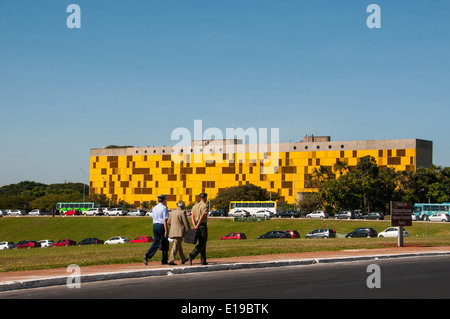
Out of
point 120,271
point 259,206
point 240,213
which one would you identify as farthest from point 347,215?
point 120,271

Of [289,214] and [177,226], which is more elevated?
[177,226]

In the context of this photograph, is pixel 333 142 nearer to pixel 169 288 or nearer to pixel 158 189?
pixel 158 189

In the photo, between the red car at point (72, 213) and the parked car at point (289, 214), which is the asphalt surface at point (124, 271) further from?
the red car at point (72, 213)

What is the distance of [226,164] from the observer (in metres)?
150

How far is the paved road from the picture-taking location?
40.5ft

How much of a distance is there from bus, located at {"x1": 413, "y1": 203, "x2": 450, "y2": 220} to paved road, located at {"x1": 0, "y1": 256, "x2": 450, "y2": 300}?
273 ft

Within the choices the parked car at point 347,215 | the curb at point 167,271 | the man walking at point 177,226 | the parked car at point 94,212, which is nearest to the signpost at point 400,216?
the curb at point 167,271

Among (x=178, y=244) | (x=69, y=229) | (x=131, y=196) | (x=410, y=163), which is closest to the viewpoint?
(x=178, y=244)

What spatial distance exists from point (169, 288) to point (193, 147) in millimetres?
140912

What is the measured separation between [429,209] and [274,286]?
299 ft

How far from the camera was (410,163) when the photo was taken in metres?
128

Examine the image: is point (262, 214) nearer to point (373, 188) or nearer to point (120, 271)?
point (373, 188)

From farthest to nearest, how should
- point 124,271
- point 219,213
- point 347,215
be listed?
point 219,213, point 347,215, point 124,271
